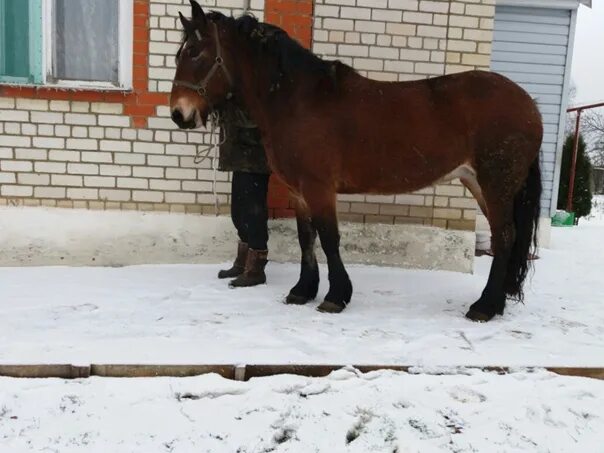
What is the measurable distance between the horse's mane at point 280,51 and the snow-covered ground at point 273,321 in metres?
1.60

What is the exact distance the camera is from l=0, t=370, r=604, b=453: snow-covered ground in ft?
6.93

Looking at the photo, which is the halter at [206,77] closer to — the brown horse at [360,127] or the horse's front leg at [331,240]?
the brown horse at [360,127]

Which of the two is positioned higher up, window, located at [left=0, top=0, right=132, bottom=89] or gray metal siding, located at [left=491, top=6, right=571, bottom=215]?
gray metal siding, located at [left=491, top=6, right=571, bottom=215]

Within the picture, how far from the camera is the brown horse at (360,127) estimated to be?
138 inches

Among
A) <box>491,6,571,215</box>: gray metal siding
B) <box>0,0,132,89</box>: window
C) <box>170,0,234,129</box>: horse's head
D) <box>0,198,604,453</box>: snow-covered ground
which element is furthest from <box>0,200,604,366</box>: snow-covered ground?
<box>491,6,571,215</box>: gray metal siding

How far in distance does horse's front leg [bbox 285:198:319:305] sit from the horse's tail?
137cm

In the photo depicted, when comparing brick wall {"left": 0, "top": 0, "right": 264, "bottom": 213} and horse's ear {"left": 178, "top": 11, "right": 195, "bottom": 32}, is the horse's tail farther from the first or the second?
brick wall {"left": 0, "top": 0, "right": 264, "bottom": 213}

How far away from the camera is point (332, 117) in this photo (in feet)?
11.7

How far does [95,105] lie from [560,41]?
244 inches

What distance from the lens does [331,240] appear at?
3607mm

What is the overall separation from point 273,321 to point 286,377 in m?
0.78

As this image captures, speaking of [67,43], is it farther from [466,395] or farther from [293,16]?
[466,395]

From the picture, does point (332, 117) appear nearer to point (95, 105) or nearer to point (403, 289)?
point (403, 289)

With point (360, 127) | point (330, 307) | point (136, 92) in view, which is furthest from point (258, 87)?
point (330, 307)
